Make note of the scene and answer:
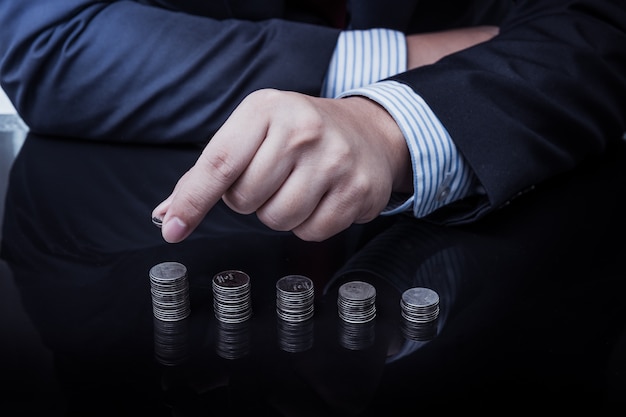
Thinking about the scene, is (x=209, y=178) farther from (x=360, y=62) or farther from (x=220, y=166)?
(x=360, y=62)

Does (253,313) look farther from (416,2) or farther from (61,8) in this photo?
(416,2)

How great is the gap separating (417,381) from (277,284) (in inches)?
7.2

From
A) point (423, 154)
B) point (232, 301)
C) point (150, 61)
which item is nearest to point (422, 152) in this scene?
point (423, 154)

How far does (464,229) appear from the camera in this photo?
2.93ft

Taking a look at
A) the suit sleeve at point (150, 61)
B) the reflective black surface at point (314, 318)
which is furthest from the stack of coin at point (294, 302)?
the suit sleeve at point (150, 61)

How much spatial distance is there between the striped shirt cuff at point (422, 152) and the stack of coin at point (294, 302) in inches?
9.2

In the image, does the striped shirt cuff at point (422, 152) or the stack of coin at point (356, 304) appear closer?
the stack of coin at point (356, 304)

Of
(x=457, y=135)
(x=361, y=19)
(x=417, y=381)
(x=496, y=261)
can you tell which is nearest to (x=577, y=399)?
(x=417, y=381)

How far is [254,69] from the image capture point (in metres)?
1.12

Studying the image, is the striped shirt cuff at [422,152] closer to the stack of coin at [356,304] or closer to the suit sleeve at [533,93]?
the suit sleeve at [533,93]

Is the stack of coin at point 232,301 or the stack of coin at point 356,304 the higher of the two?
the stack of coin at point 356,304

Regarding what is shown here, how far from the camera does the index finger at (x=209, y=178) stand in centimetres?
68

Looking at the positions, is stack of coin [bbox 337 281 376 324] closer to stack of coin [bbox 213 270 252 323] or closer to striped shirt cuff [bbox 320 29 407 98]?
stack of coin [bbox 213 270 252 323]

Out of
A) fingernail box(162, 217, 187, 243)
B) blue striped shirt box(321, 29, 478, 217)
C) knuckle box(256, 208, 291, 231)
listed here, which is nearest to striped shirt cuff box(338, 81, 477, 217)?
blue striped shirt box(321, 29, 478, 217)
